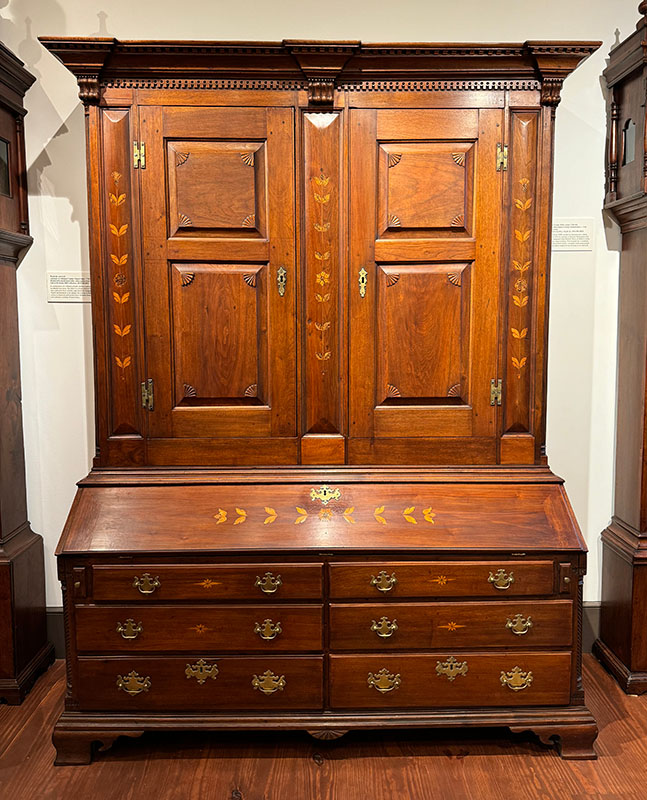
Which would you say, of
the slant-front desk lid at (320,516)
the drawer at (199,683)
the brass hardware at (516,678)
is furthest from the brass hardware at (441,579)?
the drawer at (199,683)

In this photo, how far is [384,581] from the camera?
246 cm

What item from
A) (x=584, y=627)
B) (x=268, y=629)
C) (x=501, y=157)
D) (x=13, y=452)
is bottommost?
(x=584, y=627)

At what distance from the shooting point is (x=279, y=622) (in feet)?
8.15

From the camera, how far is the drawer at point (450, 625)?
2480 mm

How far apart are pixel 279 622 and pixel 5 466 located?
4.61 feet

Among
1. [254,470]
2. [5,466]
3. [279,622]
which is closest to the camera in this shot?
[279,622]

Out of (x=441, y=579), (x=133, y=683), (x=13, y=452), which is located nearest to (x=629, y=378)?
(x=441, y=579)

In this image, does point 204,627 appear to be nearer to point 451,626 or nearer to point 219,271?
point 451,626

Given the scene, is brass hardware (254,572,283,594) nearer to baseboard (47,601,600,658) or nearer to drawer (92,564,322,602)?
drawer (92,564,322,602)

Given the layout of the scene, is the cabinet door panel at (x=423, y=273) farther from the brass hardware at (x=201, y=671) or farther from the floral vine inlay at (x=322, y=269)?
the brass hardware at (x=201, y=671)

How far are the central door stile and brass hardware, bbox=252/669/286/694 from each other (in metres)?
0.78

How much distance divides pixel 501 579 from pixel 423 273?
1149 millimetres

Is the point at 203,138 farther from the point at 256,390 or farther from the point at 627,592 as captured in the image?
the point at 627,592

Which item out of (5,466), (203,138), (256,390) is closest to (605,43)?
(203,138)
